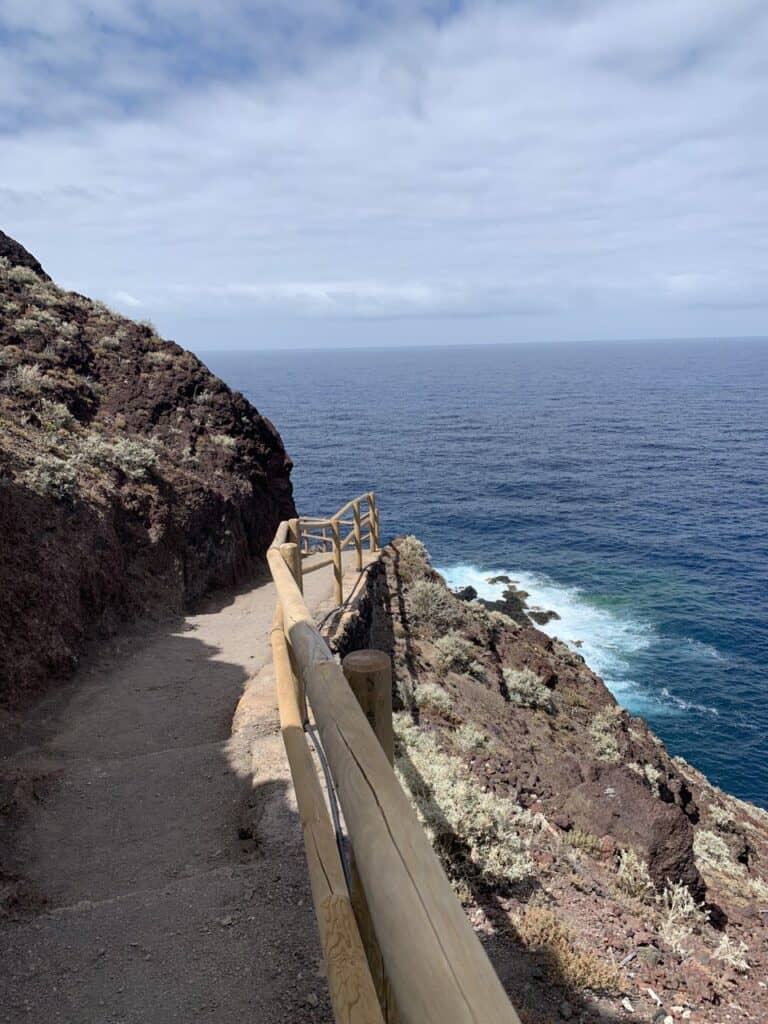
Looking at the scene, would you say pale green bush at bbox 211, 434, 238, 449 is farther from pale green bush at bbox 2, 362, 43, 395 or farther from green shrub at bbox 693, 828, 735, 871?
green shrub at bbox 693, 828, 735, 871

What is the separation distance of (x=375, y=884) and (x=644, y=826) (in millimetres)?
7603

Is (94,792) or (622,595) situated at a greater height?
(94,792)

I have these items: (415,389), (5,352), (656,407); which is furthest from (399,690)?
(415,389)

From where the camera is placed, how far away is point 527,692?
1334 cm

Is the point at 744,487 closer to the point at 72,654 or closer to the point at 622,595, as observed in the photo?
the point at 622,595

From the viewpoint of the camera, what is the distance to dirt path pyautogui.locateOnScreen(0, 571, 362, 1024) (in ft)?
11.9

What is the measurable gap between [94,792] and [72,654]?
3.43 metres

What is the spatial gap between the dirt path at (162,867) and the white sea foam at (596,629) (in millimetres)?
19648

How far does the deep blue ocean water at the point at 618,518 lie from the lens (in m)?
24.7

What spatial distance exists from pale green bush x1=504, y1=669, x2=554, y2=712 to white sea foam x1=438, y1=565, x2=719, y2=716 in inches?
446

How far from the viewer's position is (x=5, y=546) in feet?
28.9

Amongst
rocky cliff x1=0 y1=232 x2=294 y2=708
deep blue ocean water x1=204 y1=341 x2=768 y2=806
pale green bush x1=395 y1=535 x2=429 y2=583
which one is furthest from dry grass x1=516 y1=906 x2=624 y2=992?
deep blue ocean water x1=204 y1=341 x2=768 y2=806

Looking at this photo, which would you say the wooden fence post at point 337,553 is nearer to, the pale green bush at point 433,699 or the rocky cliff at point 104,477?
the pale green bush at point 433,699

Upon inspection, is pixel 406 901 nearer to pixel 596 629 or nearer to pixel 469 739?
pixel 469 739
